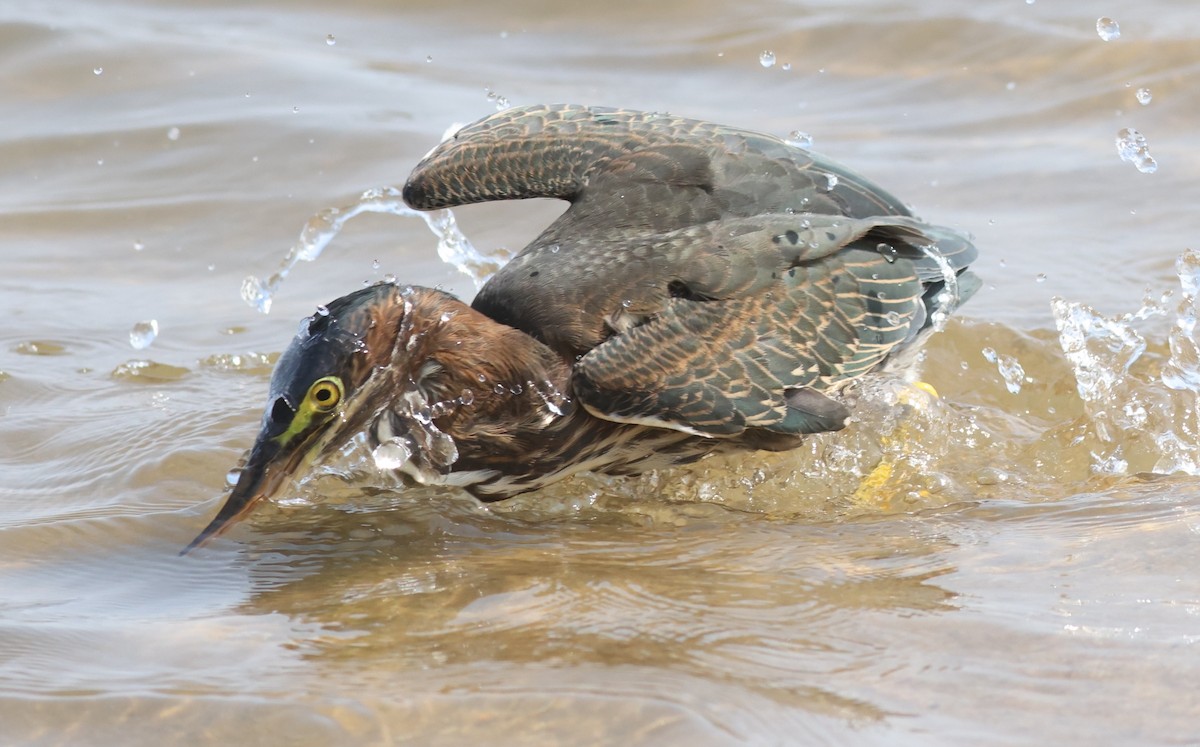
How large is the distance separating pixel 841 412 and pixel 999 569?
104 centimetres

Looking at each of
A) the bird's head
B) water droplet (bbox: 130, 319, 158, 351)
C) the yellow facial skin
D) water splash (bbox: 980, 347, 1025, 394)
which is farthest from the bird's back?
water droplet (bbox: 130, 319, 158, 351)

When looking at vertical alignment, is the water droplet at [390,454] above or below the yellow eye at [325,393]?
below

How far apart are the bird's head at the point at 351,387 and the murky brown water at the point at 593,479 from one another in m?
0.31

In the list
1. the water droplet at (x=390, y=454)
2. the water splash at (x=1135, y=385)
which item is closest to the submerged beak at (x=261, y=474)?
the water droplet at (x=390, y=454)

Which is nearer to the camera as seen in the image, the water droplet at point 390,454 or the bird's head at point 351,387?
the bird's head at point 351,387

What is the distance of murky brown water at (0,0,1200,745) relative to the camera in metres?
3.75

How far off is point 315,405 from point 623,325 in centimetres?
117

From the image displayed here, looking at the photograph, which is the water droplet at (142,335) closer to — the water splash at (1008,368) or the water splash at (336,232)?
the water splash at (336,232)

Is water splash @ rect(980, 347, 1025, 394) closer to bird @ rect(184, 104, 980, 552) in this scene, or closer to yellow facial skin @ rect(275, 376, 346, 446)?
bird @ rect(184, 104, 980, 552)

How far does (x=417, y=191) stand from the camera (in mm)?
6195

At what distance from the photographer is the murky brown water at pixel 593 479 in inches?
148

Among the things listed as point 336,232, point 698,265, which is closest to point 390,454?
point 698,265

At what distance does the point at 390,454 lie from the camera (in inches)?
204

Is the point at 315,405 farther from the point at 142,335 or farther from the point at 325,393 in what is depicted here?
the point at 142,335
